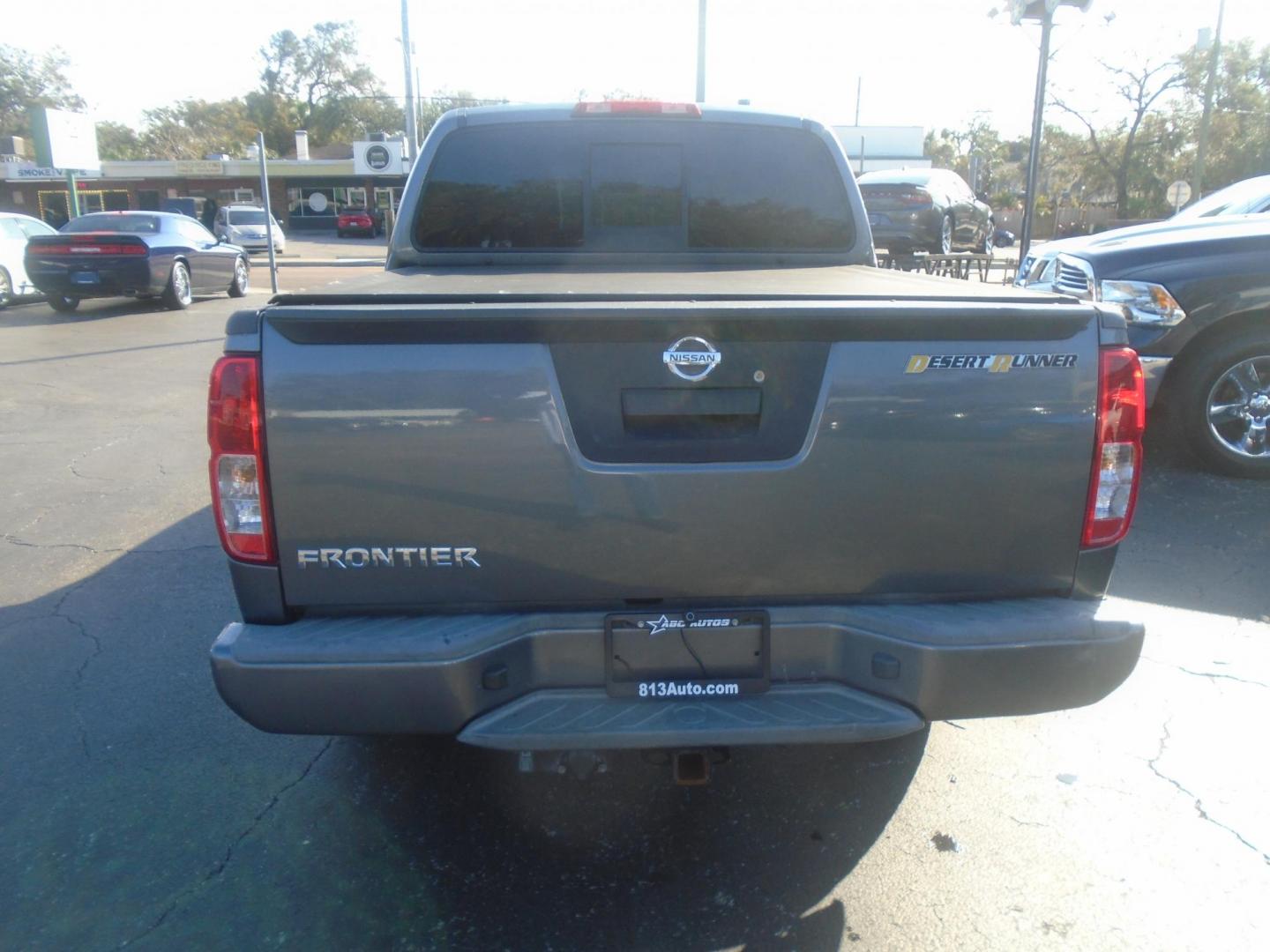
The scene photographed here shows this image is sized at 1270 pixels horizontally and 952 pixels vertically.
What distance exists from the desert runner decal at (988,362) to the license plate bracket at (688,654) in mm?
748

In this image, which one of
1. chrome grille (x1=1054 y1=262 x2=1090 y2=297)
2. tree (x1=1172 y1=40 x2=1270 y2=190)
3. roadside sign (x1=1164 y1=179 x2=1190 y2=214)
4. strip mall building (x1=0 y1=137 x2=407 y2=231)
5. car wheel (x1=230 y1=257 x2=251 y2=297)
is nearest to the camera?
chrome grille (x1=1054 y1=262 x2=1090 y2=297)

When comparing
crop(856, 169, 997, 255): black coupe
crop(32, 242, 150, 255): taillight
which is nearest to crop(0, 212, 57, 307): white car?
crop(32, 242, 150, 255): taillight

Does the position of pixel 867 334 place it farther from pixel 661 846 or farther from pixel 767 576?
pixel 661 846

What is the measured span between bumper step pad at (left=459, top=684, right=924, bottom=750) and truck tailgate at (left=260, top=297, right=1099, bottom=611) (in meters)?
0.27

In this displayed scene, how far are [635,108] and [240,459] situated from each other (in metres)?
2.53

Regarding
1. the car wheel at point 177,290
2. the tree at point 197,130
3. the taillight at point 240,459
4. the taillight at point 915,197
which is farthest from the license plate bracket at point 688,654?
the tree at point 197,130

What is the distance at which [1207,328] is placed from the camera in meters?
6.61

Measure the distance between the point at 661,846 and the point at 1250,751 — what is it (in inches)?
86.0

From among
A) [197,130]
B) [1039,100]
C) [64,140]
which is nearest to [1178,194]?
[1039,100]

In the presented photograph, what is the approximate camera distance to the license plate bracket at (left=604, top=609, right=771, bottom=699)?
2.62 metres

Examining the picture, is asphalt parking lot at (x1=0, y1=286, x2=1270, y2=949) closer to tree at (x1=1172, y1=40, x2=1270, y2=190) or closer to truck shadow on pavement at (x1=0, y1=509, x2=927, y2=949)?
truck shadow on pavement at (x1=0, y1=509, x2=927, y2=949)

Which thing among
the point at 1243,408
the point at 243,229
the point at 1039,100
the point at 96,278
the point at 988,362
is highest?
the point at 1039,100

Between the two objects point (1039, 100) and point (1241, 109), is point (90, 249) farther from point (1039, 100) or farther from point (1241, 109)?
point (1241, 109)

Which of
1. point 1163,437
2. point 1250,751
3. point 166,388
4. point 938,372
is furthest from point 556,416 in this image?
point 166,388
